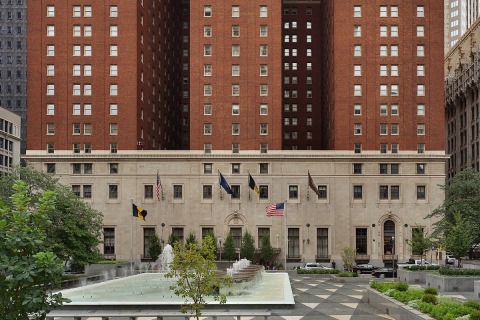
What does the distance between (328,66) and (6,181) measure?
55.4 metres

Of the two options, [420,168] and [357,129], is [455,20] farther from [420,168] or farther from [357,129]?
[357,129]

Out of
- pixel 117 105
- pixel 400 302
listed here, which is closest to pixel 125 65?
pixel 117 105

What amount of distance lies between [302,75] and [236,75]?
31.1m

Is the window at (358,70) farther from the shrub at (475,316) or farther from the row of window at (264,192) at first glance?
the shrub at (475,316)

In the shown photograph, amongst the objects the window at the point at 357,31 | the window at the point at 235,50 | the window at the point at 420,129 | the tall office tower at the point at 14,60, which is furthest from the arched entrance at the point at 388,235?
the tall office tower at the point at 14,60

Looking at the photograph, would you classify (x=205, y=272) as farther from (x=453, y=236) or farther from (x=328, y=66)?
(x=328, y=66)

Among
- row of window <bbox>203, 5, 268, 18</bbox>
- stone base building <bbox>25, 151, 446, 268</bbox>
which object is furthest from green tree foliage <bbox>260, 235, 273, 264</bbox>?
row of window <bbox>203, 5, 268, 18</bbox>

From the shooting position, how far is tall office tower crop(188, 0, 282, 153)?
90.3 m

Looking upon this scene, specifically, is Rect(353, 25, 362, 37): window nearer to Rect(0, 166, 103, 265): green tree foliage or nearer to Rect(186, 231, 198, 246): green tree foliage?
Rect(186, 231, 198, 246): green tree foliage

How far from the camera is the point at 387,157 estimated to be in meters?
88.7

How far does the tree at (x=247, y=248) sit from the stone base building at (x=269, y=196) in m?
2.78

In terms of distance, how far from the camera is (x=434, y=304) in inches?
1104

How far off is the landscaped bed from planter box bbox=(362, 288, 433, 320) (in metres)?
0.31

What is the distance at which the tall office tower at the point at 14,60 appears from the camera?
155125mm
